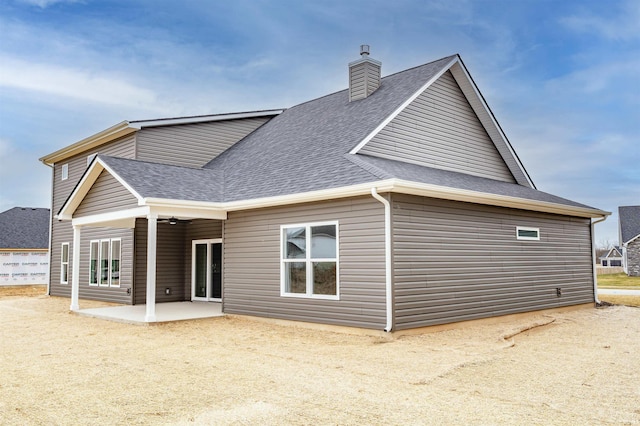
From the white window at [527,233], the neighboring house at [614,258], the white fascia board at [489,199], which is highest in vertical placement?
the white fascia board at [489,199]

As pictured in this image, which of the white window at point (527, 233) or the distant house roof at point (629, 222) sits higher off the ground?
the distant house roof at point (629, 222)

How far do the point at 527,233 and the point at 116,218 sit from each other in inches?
377

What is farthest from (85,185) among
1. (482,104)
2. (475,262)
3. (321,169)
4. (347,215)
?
(482,104)

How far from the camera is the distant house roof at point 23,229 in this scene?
1149 inches

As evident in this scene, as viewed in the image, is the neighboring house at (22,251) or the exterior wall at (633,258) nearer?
the neighboring house at (22,251)

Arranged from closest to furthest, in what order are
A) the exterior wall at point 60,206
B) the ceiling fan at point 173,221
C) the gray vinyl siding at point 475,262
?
Result: the gray vinyl siding at point 475,262
the ceiling fan at point 173,221
the exterior wall at point 60,206

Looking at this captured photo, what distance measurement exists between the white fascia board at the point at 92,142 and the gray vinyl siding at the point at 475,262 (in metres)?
9.39

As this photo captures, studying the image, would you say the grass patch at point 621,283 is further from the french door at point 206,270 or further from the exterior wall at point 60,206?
the exterior wall at point 60,206

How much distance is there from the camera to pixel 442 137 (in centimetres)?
1284

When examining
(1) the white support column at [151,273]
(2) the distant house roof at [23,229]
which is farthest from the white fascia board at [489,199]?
(2) the distant house roof at [23,229]

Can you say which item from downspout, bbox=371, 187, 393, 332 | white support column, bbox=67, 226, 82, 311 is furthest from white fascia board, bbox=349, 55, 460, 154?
white support column, bbox=67, 226, 82, 311

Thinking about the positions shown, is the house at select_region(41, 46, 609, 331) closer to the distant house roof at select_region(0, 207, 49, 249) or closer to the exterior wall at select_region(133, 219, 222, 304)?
the exterior wall at select_region(133, 219, 222, 304)

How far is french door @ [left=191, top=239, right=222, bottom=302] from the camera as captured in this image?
14742 millimetres

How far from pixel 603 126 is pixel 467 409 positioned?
70.9ft
